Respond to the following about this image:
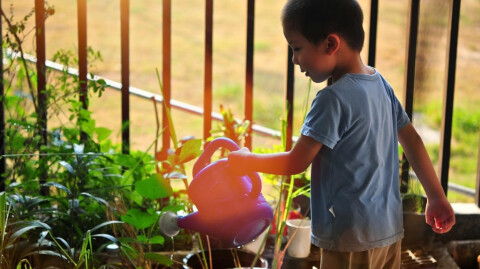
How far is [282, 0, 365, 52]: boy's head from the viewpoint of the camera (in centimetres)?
173

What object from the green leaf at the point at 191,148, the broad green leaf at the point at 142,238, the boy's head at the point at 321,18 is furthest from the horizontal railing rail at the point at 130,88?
the boy's head at the point at 321,18

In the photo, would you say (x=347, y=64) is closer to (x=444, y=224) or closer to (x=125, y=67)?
(x=444, y=224)

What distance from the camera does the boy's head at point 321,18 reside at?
173 centimetres

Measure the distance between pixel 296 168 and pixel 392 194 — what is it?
338mm

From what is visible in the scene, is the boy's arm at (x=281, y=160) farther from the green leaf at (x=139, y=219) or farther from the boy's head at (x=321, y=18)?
the green leaf at (x=139, y=219)

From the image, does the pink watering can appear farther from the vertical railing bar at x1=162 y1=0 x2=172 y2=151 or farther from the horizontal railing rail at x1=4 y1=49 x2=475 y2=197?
the vertical railing bar at x1=162 y1=0 x2=172 y2=151

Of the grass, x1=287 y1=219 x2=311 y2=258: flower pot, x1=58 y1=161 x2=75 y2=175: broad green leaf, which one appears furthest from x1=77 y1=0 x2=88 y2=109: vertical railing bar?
the grass

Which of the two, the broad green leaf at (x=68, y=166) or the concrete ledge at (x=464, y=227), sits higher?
the broad green leaf at (x=68, y=166)

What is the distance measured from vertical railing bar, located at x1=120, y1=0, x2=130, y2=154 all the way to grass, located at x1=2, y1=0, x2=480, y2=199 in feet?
6.18

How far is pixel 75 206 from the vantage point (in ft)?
7.86

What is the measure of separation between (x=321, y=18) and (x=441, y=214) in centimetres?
71

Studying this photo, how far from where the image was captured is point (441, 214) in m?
2.01

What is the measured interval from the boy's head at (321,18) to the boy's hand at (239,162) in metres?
0.34

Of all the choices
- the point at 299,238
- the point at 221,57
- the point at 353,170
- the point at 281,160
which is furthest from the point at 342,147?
the point at 221,57
